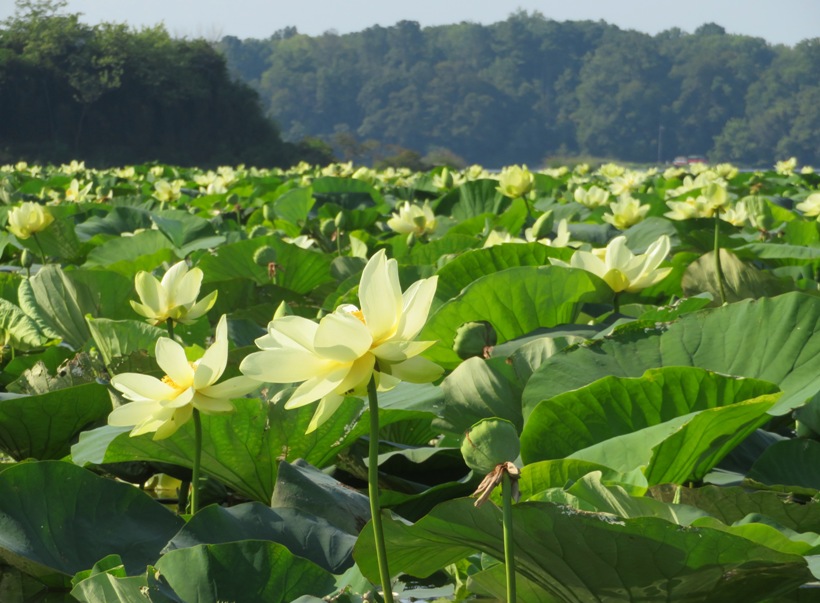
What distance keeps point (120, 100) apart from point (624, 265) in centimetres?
3469

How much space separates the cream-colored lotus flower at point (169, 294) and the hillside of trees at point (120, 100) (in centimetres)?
2960

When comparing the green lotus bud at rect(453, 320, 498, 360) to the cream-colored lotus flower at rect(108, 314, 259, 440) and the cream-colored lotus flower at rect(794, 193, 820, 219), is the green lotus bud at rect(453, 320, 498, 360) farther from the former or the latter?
the cream-colored lotus flower at rect(794, 193, 820, 219)

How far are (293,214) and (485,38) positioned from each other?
9351 centimetres

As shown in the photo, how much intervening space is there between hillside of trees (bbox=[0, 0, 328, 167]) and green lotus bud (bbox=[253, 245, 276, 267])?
94.7 ft

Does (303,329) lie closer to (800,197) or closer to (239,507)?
(239,507)

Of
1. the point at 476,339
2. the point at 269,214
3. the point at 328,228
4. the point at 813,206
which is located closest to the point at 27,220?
the point at 328,228

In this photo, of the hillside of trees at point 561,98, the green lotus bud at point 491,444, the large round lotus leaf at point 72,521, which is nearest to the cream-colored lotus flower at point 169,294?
the large round lotus leaf at point 72,521

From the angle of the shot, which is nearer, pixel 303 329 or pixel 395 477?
pixel 303 329

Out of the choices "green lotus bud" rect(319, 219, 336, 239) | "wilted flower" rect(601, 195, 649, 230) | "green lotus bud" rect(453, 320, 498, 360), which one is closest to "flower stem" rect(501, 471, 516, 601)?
"green lotus bud" rect(453, 320, 498, 360)

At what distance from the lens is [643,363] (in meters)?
1.17

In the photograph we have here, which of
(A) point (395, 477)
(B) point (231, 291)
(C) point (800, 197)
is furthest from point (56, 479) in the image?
(C) point (800, 197)

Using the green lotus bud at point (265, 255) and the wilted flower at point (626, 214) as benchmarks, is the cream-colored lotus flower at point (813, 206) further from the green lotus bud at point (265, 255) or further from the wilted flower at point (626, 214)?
the green lotus bud at point (265, 255)

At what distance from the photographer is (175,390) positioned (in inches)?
37.8

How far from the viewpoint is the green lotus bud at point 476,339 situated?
1.31 meters
